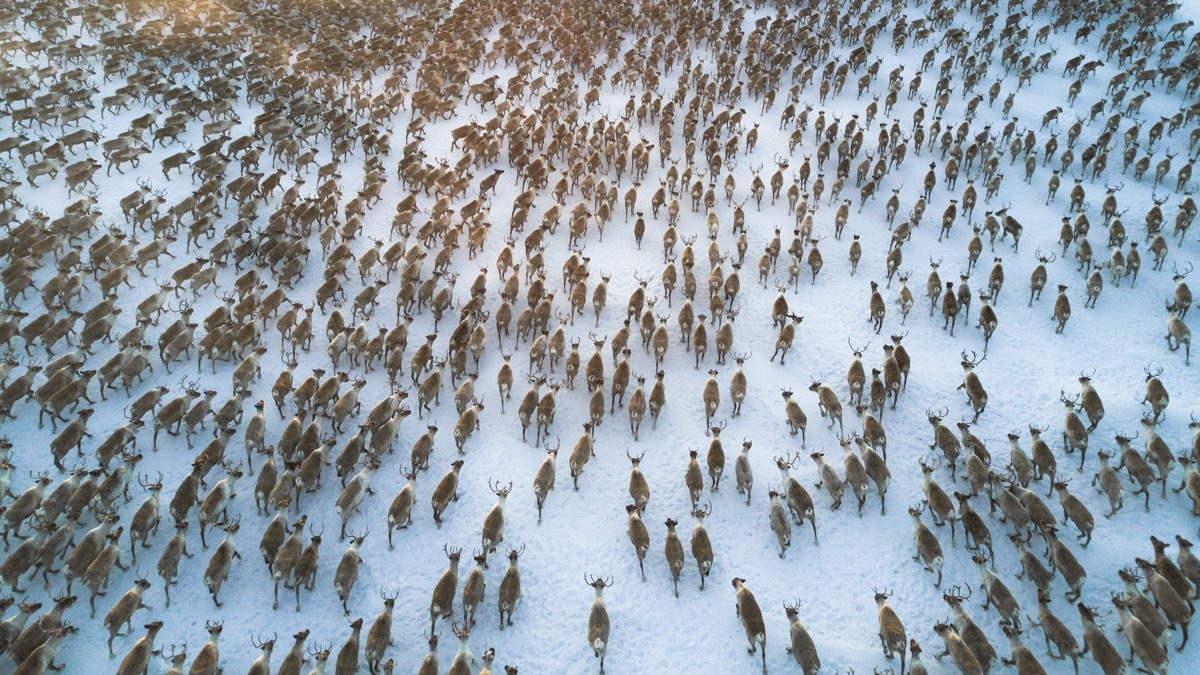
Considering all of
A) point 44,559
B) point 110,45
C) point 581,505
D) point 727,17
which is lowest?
point 44,559

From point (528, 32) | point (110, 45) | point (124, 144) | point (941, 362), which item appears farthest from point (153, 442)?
point (528, 32)

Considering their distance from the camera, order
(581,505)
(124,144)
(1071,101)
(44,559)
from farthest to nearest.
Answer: (1071,101), (124,144), (581,505), (44,559)

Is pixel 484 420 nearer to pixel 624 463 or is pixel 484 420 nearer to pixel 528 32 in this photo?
pixel 624 463

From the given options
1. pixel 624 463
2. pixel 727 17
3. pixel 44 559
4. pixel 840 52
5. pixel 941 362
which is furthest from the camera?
pixel 727 17

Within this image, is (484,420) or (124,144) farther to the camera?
(124,144)

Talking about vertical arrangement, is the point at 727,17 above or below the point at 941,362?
above

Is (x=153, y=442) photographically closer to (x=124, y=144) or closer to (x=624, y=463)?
(x=624, y=463)
